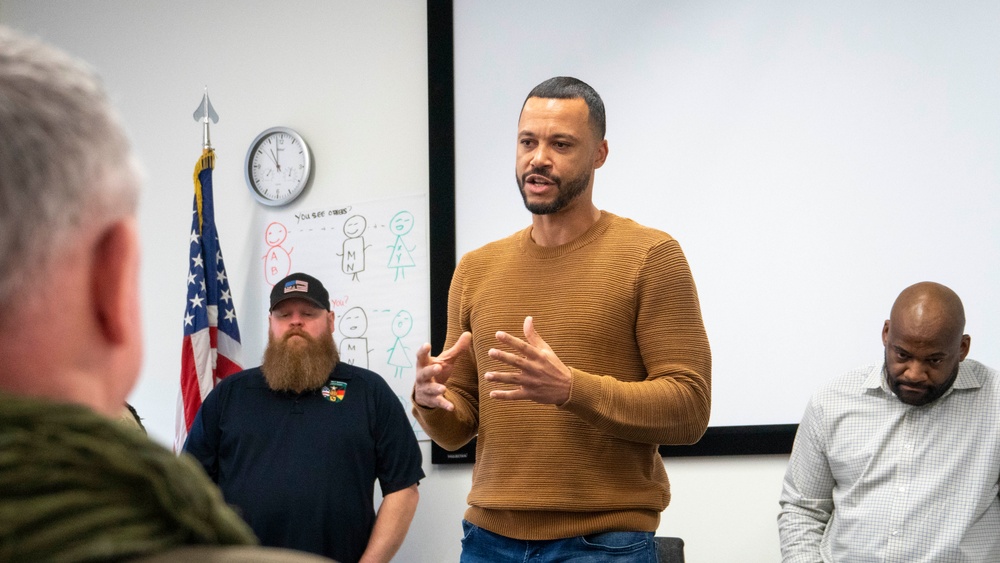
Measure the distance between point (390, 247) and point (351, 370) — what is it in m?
0.69

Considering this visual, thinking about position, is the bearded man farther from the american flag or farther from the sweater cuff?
A: the sweater cuff

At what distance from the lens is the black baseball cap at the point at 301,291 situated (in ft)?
13.5

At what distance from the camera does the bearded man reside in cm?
359

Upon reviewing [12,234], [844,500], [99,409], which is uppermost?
[12,234]

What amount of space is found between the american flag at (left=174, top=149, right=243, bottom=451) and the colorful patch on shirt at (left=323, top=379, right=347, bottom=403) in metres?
0.78

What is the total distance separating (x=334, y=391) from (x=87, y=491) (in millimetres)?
→ 3330

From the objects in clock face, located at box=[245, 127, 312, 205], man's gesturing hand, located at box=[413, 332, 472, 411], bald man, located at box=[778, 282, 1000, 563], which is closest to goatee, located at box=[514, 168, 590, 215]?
man's gesturing hand, located at box=[413, 332, 472, 411]

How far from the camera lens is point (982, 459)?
292cm

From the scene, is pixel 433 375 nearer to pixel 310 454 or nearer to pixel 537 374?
pixel 537 374

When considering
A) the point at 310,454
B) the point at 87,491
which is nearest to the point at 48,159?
the point at 87,491

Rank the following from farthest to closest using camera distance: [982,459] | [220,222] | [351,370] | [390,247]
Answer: [220,222] < [390,247] < [351,370] < [982,459]

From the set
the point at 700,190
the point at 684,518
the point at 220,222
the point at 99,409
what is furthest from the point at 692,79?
the point at 99,409

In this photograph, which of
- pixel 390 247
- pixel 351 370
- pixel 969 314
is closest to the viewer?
pixel 969 314

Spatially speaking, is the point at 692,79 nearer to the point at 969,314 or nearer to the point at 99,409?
the point at 969,314
